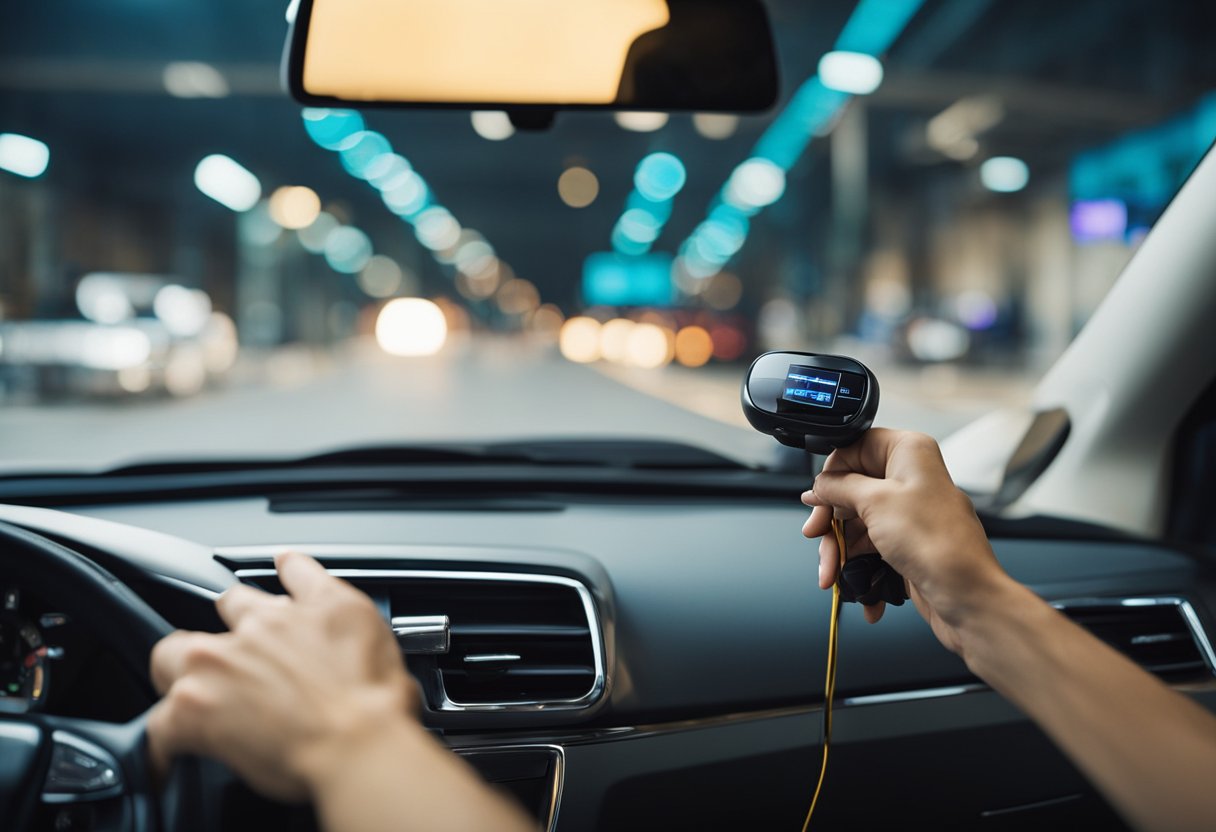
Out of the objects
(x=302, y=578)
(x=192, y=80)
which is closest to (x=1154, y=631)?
(x=302, y=578)

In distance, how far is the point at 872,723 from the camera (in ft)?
7.52

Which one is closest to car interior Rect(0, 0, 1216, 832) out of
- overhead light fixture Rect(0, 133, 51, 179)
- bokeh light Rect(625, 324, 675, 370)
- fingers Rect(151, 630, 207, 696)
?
fingers Rect(151, 630, 207, 696)

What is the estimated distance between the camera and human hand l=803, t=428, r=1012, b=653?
1.40 meters

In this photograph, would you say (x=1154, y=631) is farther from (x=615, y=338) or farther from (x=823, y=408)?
(x=615, y=338)

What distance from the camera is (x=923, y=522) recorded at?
4.68 ft

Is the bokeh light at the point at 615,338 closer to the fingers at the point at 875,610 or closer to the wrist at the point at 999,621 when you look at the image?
the fingers at the point at 875,610

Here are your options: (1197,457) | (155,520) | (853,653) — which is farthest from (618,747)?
(1197,457)

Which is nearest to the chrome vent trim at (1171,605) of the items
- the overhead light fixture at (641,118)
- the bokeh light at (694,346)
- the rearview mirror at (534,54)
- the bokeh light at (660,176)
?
the rearview mirror at (534,54)

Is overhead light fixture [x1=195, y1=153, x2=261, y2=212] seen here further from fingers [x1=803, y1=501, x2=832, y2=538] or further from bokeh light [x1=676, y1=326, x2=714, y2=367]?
fingers [x1=803, y1=501, x2=832, y2=538]

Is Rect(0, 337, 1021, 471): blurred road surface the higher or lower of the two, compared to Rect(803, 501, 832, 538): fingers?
lower

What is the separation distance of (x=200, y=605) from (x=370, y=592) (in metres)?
0.32

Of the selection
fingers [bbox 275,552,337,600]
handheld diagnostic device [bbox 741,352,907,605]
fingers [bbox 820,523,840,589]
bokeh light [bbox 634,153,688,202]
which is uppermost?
bokeh light [bbox 634,153,688,202]

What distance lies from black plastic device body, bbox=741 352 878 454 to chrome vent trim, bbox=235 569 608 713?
0.68 meters

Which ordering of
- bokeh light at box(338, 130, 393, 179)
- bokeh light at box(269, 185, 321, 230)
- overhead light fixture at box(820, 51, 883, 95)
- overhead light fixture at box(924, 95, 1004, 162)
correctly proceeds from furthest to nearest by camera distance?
bokeh light at box(269, 185, 321, 230)
overhead light fixture at box(924, 95, 1004, 162)
overhead light fixture at box(820, 51, 883, 95)
bokeh light at box(338, 130, 393, 179)
